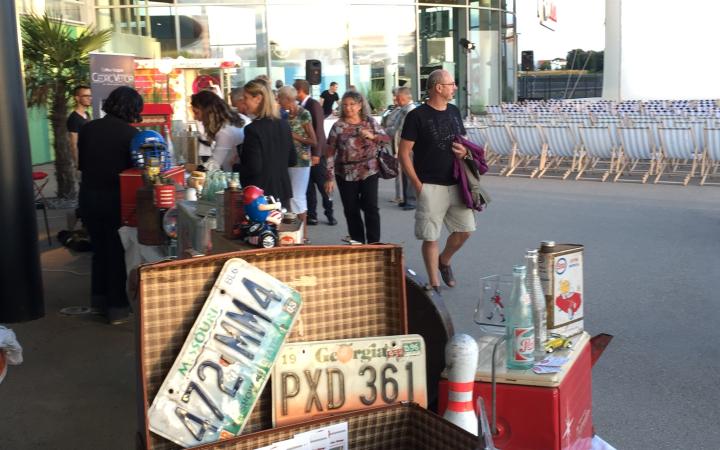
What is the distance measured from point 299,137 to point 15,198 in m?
3.24

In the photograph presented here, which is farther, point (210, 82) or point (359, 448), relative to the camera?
point (210, 82)

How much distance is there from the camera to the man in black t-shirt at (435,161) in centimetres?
647

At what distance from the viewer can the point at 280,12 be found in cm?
2455

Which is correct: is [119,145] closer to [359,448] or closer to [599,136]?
[359,448]

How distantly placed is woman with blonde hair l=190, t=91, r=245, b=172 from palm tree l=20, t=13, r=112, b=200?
5.50m

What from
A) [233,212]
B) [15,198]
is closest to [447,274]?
[15,198]

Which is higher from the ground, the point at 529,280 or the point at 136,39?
the point at 136,39

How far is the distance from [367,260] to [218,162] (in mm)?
4635

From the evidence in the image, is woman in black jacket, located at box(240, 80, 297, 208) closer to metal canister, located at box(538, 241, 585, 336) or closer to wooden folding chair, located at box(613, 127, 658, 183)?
metal canister, located at box(538, 241, 585, 336)

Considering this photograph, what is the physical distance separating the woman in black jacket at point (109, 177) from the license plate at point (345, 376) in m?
4.01

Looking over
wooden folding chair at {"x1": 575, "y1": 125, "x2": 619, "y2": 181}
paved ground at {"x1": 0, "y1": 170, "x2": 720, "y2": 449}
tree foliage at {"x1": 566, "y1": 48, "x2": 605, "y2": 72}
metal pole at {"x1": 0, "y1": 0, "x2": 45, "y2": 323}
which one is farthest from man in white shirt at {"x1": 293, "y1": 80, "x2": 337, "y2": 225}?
tree foliage at {"x1": 566, "y1": 48, "x2": 605, "y2": 72}

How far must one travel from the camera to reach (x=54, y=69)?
12.7m

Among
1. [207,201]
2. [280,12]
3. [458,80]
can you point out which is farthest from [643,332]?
[458,80]

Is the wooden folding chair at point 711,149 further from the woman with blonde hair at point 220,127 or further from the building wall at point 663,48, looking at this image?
the building wall at point 663,48
